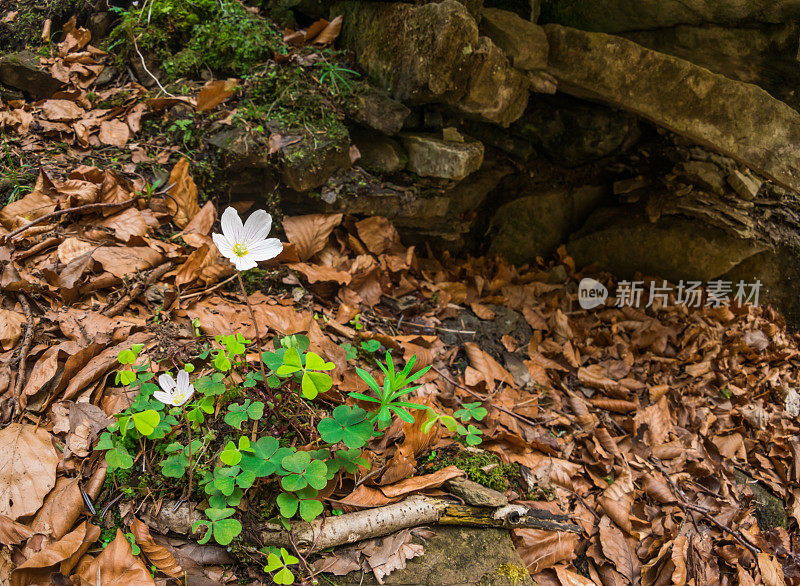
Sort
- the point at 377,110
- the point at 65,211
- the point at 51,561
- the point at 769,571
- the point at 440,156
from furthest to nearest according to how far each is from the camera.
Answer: the point at 440,156 < the point at 377,110 < the point at 769,571 < the point at 65,211 < the point at 51,561

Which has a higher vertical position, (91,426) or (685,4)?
(685,4)

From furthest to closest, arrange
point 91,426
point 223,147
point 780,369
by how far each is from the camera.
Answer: point 780,369, point 223,147, point 91,426

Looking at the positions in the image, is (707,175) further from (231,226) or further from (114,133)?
(114,133)

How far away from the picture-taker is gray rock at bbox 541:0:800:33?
3023 millimetres

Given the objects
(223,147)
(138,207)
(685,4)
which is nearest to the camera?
(138,207)

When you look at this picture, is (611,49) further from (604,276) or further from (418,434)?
(418,434)

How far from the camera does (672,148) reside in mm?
4324

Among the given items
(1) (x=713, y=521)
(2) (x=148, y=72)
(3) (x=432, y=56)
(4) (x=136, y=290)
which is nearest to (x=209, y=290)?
(4) (x=136, y=290)

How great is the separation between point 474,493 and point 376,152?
2.29 metres

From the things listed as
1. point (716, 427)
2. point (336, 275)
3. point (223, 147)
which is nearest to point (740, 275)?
point (716, 427)

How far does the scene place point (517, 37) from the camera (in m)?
3.14

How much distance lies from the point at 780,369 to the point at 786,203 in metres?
1.60

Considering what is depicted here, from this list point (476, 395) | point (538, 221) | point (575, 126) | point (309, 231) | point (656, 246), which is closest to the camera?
point (476, 395)

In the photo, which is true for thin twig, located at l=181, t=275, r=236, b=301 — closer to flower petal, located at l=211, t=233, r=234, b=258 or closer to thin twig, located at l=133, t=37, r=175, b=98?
flower petal, located at l=211, t=233, r=234, b=258
